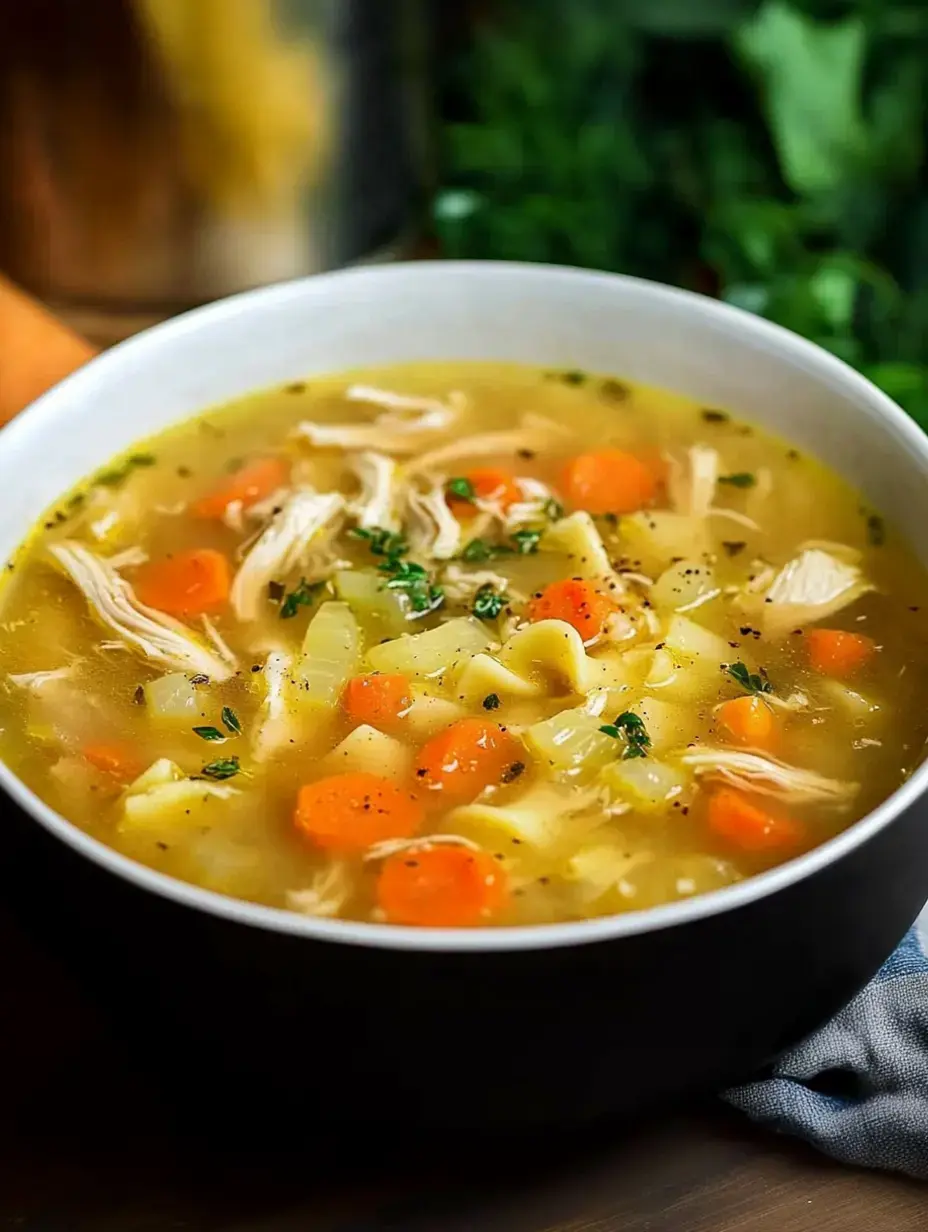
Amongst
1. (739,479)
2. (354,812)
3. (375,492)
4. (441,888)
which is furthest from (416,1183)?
(739,479)

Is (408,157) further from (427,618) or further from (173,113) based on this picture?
(427,618)

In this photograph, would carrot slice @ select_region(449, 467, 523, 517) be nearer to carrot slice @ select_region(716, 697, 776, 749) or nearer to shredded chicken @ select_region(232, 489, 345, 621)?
shredded chicken @ select_region(232, 489, 345, 621)

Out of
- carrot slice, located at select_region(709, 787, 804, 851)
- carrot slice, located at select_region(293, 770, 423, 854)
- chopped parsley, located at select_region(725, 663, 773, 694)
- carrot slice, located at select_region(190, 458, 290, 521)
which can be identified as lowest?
carrot slice, located at select_region(709, 787, 804, 851)

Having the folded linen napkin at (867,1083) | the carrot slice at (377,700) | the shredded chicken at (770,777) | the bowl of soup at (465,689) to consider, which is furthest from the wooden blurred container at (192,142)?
the folded linen napkin at (867,1083)

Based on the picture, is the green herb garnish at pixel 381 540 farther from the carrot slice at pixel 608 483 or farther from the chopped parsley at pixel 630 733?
the chopped parsley at pixel 630 733

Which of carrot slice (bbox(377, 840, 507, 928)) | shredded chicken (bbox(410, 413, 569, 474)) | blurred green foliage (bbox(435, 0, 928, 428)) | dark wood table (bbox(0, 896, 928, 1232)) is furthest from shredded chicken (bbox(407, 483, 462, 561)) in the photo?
blurred green foliage (bbox(435, 0, 928, 428))
